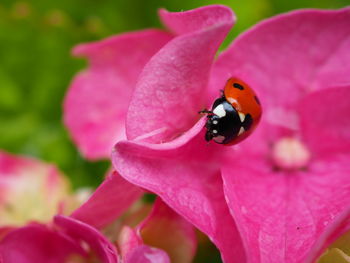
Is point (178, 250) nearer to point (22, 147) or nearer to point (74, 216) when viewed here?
point (74, 216)

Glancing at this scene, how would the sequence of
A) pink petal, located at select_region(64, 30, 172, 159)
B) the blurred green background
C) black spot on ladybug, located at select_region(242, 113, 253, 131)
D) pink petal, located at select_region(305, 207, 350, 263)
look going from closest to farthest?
pink petal, located at select_region(305, 207, 350, 263), black spot on ladybug, located at select_region(242, 113, 253, 131), pink petal, located at select_region(64, 30, 172, 159), the blurred green background

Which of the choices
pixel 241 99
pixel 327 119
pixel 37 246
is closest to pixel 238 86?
pixel 241 99

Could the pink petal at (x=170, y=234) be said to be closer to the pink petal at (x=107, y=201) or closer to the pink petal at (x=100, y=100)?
the pink petal at (x=107, y=201)

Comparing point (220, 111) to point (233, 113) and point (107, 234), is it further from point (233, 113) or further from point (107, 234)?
point (107, 234)

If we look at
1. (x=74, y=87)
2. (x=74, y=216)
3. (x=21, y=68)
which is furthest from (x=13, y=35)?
(x=74, y=216)

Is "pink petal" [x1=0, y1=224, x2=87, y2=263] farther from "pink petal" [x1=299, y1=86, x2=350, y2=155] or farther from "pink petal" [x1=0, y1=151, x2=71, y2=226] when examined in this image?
"pink petal" [x1=299, y1=86, x2=350, y2=155]

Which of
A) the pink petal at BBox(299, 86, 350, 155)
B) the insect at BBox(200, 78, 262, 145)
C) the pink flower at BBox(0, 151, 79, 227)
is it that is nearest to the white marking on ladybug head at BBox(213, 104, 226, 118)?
the insect at BBox(200, 78, 262, 145)

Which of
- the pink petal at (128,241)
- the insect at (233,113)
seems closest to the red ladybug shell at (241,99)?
the insect at (233,113)
